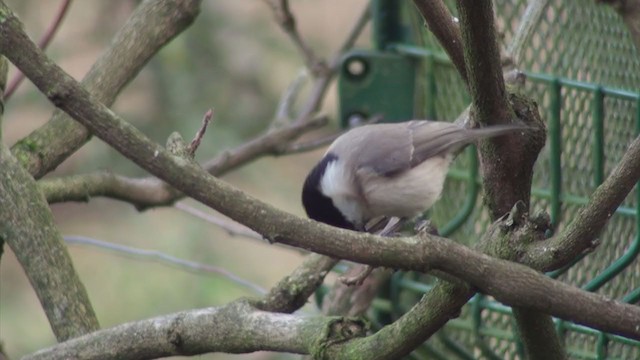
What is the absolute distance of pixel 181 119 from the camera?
17.5 ft

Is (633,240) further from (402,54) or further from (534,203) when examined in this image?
(402,54)

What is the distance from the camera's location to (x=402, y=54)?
372 centimetres

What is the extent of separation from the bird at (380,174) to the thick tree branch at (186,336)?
2.56 feet

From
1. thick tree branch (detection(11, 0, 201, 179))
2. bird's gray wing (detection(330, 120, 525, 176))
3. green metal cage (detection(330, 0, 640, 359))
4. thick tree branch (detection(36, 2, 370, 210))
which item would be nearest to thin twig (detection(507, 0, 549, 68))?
green metal cage (detection(330, 0, 640, 359))

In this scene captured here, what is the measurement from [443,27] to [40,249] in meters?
0.90

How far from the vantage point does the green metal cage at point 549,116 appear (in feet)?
9.06

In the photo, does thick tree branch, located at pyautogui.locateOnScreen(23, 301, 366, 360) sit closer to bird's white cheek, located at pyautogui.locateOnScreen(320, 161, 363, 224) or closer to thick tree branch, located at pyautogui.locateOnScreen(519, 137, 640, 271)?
thick tree branch, located at pyautogui.locateOnScreen(519, 137, 640, 271)

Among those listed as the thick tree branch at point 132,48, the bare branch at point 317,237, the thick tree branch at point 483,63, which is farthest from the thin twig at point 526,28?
the bare branch at point 317,237

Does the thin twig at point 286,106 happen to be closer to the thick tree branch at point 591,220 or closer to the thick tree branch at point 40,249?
the thick tree branch at point 40,249

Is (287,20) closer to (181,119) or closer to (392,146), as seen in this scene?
(392,146)

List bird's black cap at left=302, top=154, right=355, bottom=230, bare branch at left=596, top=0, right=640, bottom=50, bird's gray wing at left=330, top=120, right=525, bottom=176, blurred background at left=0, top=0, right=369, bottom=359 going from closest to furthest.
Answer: bare branch at left=596, top=0, right=640, bottom=50 < bird's black cap at left=302, top=154, right=355, bottom=230 < bird's gray wing at left=330, top=120, right=525, bottom=176 < blurred background at left=0, top=0, right=369, bottom=359

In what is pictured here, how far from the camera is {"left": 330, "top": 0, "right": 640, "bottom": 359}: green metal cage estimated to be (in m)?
2.76

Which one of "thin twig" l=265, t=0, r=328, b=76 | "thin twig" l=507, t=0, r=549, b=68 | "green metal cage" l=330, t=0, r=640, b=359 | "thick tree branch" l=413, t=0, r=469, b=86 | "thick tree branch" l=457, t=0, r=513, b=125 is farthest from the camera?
"thin twig" l=265, t=0, r=328, b=76

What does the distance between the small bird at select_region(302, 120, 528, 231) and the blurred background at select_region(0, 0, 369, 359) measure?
1.49 meters
